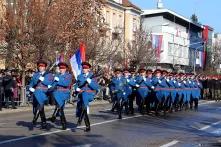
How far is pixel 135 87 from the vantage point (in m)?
23.9

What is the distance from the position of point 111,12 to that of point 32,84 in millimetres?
47700

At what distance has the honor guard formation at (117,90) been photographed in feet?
53.2

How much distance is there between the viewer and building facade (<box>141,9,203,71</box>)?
8206 centimetres

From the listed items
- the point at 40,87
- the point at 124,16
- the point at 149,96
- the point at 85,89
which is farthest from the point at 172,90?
the point at 124,16

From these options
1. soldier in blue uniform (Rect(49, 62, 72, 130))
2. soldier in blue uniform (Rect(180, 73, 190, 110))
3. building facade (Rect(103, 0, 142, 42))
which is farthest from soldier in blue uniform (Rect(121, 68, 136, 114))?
building facade (Rect(103, 0, 142, 42))

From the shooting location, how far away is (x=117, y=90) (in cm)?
2167

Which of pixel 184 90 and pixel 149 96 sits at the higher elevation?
pixel 184 90

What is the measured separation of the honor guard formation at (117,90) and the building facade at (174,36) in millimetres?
41792

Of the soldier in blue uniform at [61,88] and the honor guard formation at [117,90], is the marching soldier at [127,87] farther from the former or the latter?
the soldier in blue uniform at [61,88]

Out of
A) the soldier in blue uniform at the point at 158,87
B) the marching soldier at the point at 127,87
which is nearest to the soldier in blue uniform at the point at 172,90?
the soldier in blue uniform at the point at 158,87

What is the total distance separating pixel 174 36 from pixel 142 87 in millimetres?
64950

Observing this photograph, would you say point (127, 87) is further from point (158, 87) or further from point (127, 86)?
point (158, 87)

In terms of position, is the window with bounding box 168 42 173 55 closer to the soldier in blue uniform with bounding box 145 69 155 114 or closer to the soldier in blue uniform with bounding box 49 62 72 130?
the soldier in blue uniform with bounding box 145 69 155 114

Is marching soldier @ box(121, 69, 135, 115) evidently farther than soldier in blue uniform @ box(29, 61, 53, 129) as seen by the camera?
Yes
